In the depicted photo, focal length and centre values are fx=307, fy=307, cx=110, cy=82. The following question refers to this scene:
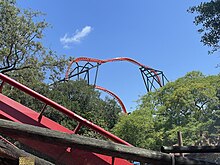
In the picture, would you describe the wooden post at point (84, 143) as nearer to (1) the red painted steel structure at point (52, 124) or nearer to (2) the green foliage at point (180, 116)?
(1) the red painted steel structure at point (52, 124)

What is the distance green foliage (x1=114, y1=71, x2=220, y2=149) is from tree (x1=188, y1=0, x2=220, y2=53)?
206 inches

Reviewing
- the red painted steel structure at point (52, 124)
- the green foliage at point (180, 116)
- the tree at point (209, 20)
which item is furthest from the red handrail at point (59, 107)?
the green foliage at point (180, 116)

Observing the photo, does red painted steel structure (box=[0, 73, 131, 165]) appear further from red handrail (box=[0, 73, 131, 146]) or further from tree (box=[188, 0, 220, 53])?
tree (box=[188, 0, 220, 53])

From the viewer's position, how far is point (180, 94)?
1374cm

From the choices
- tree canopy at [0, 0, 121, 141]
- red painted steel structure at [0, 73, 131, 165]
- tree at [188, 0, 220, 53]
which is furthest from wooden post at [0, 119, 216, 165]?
tree canopy at [0, 0, 121, 141]

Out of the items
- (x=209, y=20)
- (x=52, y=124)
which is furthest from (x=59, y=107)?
(x=209, y=20)

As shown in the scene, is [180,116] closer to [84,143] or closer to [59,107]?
[59,107]

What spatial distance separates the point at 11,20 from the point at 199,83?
341 inches

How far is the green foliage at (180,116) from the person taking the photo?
1253cm

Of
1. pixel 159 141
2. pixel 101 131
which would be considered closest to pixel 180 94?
pixel 159 141

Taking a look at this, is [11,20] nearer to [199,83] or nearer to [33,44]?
[33,44]

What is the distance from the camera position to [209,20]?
771cm

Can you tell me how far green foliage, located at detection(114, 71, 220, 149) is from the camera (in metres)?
12.5

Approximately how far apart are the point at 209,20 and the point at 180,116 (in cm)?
672
